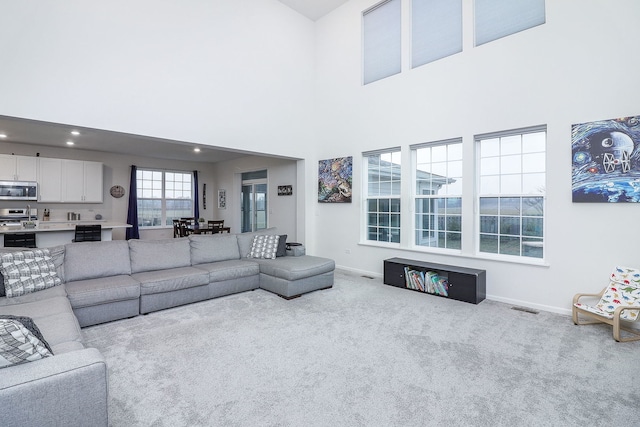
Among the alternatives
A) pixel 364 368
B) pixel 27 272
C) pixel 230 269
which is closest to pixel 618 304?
pixel 364 368

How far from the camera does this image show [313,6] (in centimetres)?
636

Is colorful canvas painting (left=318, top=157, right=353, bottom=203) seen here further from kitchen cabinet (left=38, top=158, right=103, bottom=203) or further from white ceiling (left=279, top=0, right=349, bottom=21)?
kitchen cabinet (left=38, top=158, right=103, bottom=203)

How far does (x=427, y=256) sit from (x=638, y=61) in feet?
10.8

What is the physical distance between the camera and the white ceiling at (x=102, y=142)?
236 inches

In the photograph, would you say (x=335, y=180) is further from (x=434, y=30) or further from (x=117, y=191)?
(x=117, y=191)

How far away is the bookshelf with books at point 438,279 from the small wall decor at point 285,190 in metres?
3.06

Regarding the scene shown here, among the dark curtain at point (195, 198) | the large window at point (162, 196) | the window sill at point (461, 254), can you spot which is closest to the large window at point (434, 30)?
the window sill at point (461, 254)

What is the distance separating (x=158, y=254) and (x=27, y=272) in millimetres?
1352

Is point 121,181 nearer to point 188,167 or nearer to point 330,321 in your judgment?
point 188,167

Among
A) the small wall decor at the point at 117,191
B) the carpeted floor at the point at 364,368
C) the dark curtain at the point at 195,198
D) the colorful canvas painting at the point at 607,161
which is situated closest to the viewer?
the carpeted floor at the point at 364,368

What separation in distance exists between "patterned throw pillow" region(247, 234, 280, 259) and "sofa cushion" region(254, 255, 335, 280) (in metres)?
0.15

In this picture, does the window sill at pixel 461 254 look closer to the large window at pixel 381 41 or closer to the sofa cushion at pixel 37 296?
the large window at pixel 381 41

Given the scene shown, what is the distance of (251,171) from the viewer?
883 centimetres

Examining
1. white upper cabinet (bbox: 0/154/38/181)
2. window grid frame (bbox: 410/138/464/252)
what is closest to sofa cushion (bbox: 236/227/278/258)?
window grid frame (bbox: 410/138/464/252)
